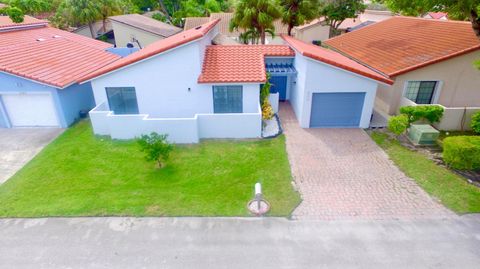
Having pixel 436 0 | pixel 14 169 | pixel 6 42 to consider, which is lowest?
pixel 14 169

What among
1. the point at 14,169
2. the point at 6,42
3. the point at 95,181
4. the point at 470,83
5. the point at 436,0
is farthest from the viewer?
the point at 6,42

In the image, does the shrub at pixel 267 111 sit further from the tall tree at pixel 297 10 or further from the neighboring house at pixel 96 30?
the neighboring house at pixel 96 30

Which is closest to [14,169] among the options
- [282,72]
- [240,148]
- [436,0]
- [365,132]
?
[240,148]

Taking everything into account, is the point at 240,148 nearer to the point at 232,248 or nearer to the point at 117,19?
the point at 232,248

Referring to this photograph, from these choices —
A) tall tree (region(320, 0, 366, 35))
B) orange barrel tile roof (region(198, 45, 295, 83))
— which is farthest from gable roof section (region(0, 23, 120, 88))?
tall tree (region(320, 0, 366, 35))

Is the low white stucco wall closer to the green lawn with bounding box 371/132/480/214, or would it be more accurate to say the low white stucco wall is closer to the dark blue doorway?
the dark blue doorway

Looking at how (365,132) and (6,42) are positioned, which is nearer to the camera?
(365,132)
